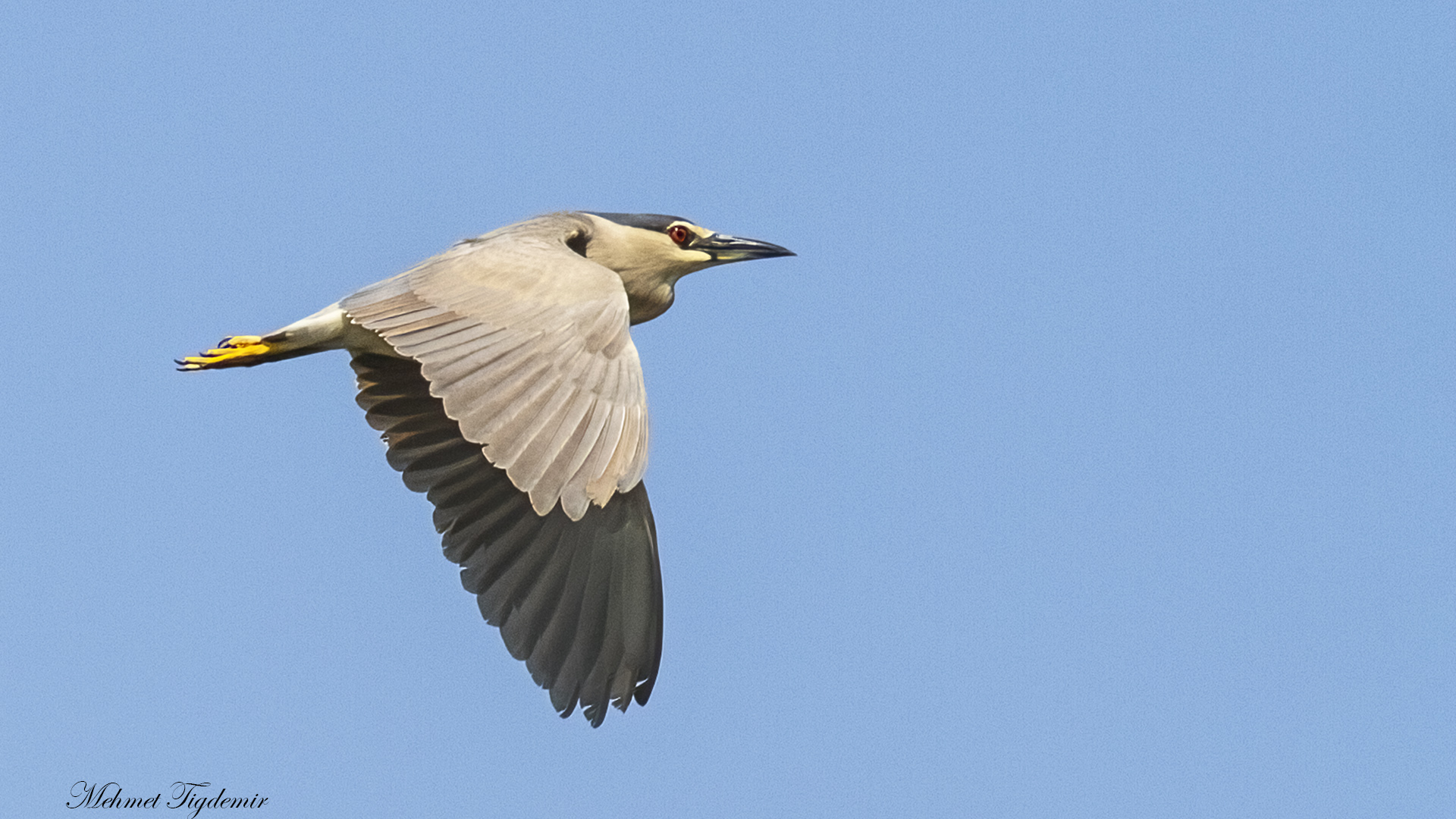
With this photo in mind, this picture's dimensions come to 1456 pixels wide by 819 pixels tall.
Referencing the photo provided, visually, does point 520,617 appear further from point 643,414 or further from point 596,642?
point 643,414

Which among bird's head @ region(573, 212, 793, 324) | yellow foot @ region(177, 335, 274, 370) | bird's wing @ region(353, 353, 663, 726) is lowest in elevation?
bird's wing @ region(353, 353, 663, 726)

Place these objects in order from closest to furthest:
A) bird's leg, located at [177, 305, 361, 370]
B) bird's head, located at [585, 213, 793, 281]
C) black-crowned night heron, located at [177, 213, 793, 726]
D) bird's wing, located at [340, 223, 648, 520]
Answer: bird's wing, located at [340, 223, 648, 520], black-crowned night heron, located at [177, 213, 793, 726], bird's leg, located at [177, 305, 361, 370], bird's head, located at [585, 213, 793, 281]

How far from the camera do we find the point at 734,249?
8.67 metres

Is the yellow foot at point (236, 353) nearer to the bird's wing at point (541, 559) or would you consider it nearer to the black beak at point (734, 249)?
the bird's wing at point (541, 559)

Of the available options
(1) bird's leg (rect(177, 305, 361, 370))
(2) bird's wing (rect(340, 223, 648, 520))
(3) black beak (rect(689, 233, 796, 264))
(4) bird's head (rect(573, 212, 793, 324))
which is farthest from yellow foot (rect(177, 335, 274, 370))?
(3) black beak (rect(689, 233, 796, 264))

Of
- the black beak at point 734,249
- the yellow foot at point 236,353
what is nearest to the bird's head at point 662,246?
the black beak at point 734,249

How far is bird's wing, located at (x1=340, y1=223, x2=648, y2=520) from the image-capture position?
564 centimetres

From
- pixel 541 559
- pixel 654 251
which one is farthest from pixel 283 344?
pixel 654 251

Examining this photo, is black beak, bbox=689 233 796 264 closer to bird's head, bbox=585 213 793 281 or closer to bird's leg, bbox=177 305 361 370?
bird's head, bbox=585 213 793 281

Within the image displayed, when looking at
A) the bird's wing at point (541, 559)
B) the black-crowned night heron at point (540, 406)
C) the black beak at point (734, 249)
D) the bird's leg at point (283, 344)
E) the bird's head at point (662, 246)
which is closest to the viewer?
the black-crowned night heron at point (540, 406)

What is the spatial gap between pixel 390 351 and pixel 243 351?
718mm

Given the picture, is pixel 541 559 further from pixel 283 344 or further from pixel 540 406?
pixel 540 406

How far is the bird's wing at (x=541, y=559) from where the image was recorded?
7.78m

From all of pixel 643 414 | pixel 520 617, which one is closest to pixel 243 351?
pixel 520 617
